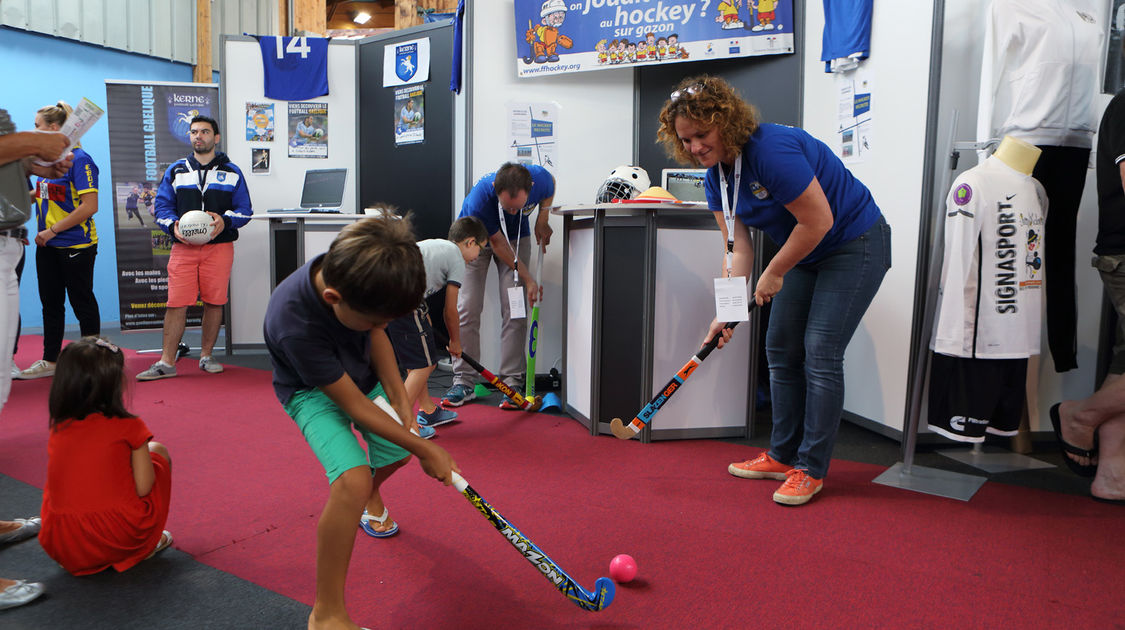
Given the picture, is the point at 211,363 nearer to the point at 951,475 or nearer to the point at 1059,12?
the point at 951,475

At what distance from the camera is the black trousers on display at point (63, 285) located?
13.5 ft

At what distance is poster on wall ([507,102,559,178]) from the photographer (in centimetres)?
Answer: 405

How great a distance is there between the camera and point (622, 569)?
165 cm

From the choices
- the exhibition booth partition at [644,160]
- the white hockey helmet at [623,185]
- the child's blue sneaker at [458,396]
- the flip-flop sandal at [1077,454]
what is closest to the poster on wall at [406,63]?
the exhibition booth partition at [644,160]

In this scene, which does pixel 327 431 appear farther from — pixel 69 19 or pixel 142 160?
pixel 69 19

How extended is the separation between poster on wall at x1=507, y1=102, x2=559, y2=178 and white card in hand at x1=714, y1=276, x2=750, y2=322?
2023 millimetres

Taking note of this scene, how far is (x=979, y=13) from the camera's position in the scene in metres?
2.72

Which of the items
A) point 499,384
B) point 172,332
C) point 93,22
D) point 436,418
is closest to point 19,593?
point 436,418

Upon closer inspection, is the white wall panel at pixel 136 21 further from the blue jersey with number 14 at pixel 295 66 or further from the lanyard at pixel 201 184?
the lanyard at pixel 201 184

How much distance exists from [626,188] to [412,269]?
7.48 ft

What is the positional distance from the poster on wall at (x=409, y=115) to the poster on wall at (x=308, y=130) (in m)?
0.65

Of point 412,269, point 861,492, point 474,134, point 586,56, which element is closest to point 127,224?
point 474,134

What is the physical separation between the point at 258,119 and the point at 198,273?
1.38m

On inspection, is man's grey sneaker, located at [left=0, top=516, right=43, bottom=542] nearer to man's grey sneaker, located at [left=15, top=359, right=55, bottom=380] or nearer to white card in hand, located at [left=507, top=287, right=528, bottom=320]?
white card in hand, located at [left=507, top=287, right=528, bottom=320]
